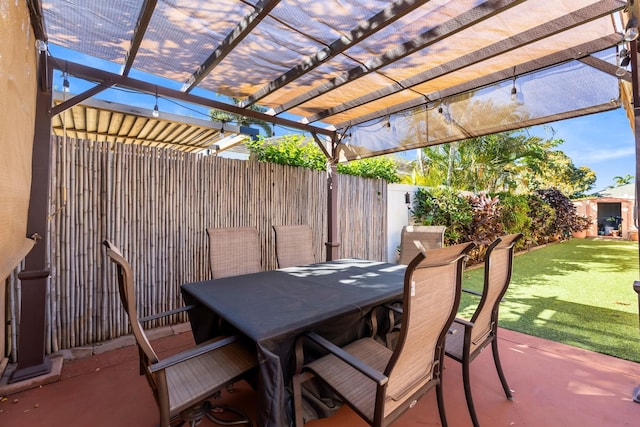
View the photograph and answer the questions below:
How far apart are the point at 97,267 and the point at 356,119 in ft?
12.8

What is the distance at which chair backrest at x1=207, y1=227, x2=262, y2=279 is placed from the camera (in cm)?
308

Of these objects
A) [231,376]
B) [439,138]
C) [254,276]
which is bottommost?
[231,376]

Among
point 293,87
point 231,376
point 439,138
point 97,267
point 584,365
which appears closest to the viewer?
point 231,376

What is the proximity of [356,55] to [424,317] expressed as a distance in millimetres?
2356

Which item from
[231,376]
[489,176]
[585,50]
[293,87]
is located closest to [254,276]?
[231,376]

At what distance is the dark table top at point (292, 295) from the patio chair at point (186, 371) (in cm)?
24

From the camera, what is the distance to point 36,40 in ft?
6.89

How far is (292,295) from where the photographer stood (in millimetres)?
2186

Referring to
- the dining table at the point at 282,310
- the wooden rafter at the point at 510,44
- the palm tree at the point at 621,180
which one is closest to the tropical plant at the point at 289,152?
the wooden rafter at the point at 510,44

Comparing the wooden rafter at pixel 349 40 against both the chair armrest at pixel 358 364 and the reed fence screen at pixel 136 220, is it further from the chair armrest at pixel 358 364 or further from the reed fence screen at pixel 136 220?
the chair armrest at pixel 358 364

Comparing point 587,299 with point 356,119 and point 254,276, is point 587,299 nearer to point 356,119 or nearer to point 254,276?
point 356,119

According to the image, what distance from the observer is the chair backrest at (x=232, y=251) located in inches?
121

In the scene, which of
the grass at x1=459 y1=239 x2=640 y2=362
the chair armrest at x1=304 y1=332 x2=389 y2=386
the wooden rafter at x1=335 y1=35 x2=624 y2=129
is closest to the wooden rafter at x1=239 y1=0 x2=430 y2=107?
the wooden rafter at x1=335 y1=35 x2=624 y2=129

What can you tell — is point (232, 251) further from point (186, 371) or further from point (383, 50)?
point (383, 50)
